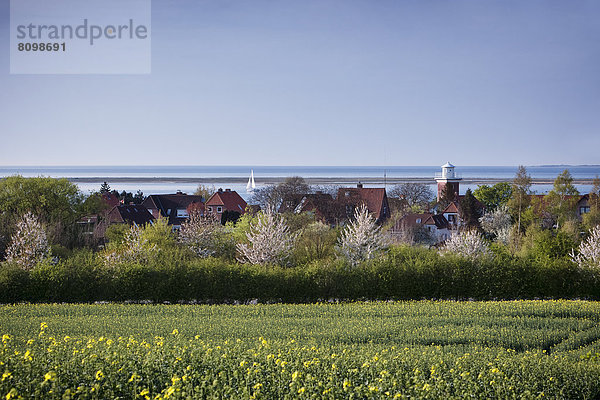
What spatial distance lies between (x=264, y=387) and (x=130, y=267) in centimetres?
1378

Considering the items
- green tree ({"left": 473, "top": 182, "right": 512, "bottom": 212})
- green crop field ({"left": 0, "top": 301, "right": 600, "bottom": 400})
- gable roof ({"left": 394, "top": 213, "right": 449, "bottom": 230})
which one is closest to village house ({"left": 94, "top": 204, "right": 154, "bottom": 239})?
gable roof ({"left": 394, "top": 213, "right": 449, "bottom": 230})

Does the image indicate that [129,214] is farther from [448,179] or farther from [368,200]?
[448,179]

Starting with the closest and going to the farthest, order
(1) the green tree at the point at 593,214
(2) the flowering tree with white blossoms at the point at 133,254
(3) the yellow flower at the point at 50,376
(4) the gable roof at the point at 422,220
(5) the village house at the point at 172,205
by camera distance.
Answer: (3) the yellow flower at the point at 50,376 < (2) the flowering tree with white blossoms at the point at 133,254 < (1) the green tree at the point at 593,214 < (4) the gable roof at the point at 422,220 < (5) the village house at the point at 172,205

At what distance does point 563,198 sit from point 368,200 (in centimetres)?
1955

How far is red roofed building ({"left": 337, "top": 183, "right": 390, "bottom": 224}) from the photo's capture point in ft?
180

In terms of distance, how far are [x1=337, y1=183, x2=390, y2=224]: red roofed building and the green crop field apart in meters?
41.5

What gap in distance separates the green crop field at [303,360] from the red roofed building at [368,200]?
136 ft

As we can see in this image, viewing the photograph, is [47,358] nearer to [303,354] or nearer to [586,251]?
[303,354]

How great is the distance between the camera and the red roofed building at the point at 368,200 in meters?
54.9

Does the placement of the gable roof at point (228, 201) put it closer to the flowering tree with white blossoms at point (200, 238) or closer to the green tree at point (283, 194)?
the green tree at point (283, 194)

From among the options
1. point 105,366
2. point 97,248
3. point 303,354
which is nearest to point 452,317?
point 303,354

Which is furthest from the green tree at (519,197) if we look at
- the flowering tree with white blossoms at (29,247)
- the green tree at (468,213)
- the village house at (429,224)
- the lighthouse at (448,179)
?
the flowering tree with white blossoms at (29,247)

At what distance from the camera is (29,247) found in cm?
2362

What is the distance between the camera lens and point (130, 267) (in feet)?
65.2
